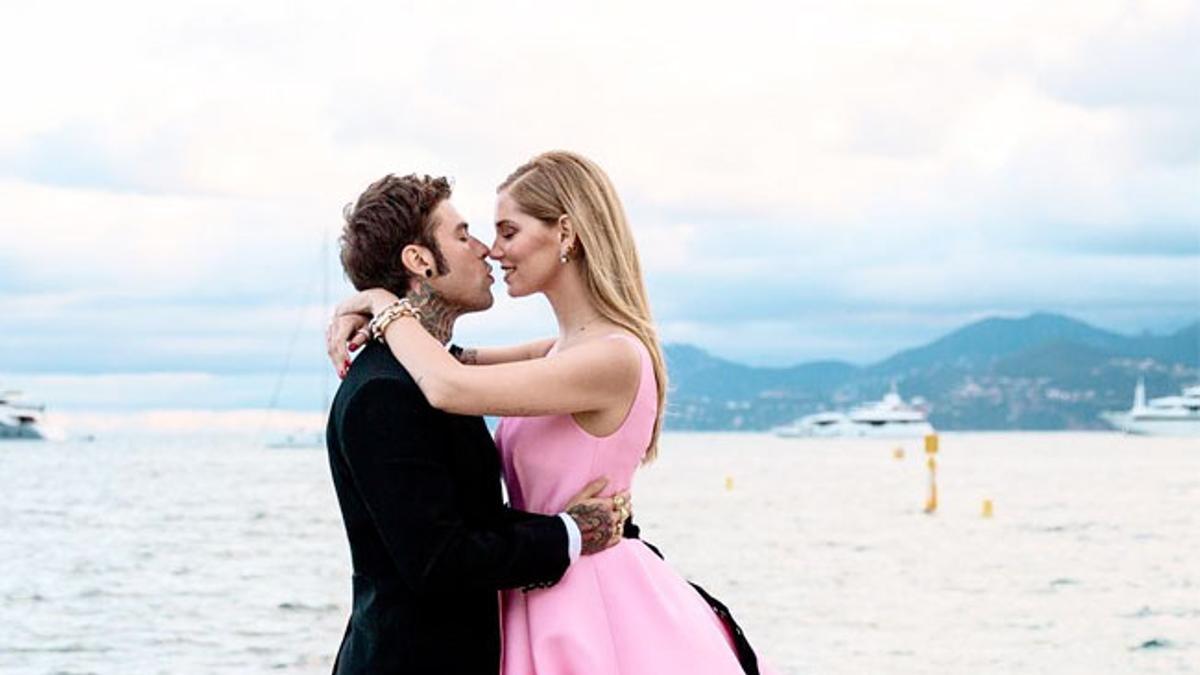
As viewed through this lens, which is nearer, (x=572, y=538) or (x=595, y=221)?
(x=572, y=538)

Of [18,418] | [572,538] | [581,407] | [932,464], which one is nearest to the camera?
[572,538]

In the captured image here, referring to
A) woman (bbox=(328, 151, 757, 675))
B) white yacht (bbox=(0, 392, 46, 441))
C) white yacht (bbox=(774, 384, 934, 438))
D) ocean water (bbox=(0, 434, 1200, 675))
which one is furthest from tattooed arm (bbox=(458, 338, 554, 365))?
white yacht (bbox=(774, 384, 934, 438))

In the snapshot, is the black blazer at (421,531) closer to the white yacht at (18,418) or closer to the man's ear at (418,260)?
the man's ear at (418,260)

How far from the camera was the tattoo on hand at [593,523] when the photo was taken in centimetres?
357

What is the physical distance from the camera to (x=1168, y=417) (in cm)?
13912

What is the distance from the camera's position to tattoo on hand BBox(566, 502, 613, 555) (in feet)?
11.7

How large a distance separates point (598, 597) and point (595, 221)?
695mm

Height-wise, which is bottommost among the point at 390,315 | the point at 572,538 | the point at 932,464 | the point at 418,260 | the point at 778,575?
the point at 778,575

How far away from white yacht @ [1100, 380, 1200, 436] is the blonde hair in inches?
5307

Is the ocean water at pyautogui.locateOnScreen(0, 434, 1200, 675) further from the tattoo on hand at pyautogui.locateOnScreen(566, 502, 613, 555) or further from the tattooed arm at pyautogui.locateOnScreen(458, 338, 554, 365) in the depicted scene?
the tattoo on hand at pyautogui.locateOnScreen(566, 502, 613, 555)

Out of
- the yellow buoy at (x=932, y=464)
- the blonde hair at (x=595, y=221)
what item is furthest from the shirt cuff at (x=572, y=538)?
the yellow buoy at (x=932, y=464)

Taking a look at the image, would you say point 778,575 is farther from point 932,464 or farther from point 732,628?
point 732,628

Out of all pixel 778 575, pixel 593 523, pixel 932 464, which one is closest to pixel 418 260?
pixel 593 523

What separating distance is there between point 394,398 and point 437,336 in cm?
23
